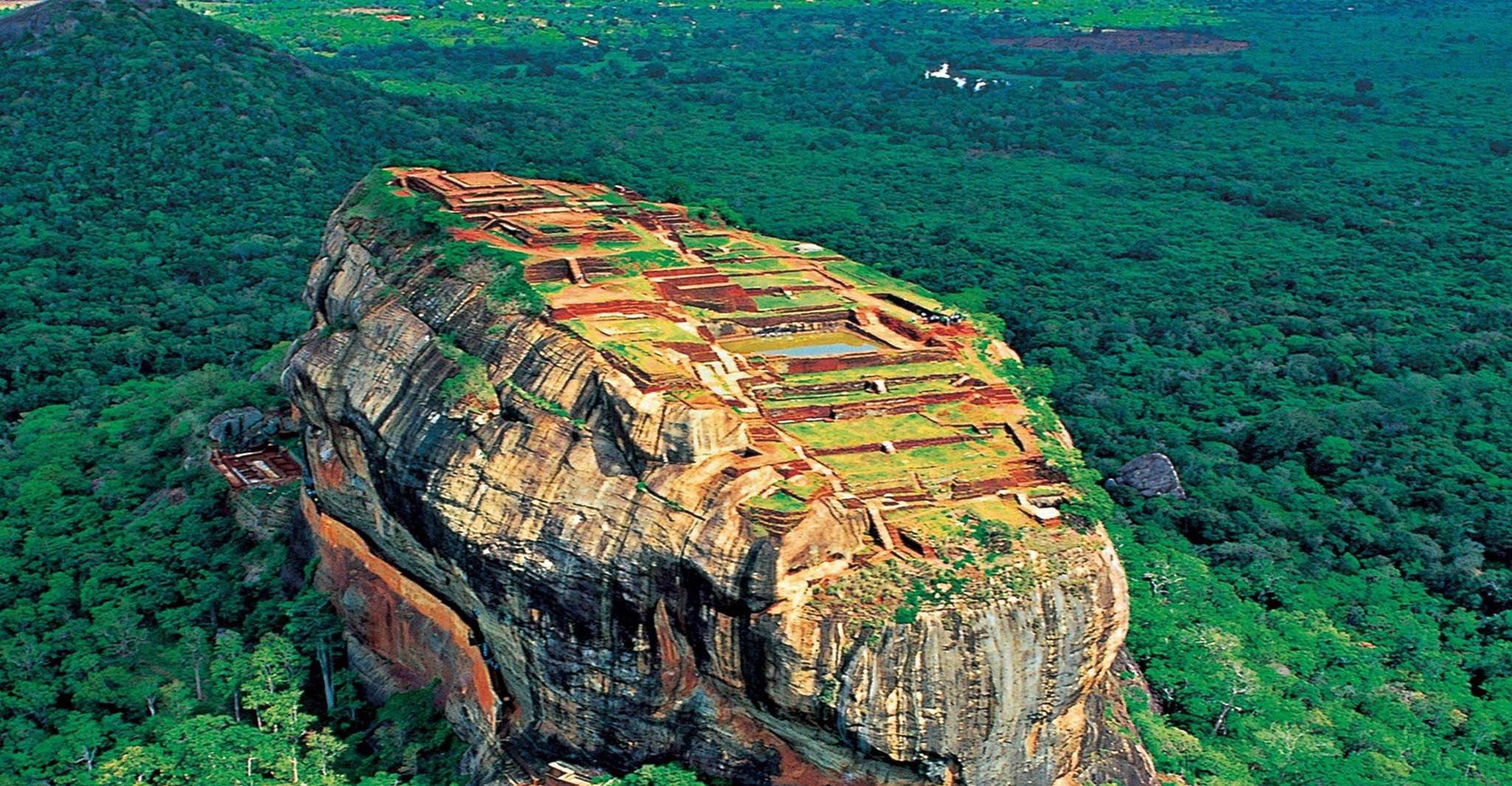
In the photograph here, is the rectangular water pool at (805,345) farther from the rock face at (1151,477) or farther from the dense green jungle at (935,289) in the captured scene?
the rock face at (1151,477)

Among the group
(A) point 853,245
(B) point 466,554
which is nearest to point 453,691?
(B) point 466,554

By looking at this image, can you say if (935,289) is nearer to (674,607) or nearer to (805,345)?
(805,345)

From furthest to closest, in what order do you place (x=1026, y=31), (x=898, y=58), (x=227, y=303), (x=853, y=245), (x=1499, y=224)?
(x=1026, y=31), (x=898, y=58), (x=1499, y=224), (x=853, y=245), (x=227, y=303)

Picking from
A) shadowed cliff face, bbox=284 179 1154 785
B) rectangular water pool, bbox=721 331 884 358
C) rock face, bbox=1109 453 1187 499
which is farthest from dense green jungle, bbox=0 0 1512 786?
rectangular water pool, bbox=721 331 884 358

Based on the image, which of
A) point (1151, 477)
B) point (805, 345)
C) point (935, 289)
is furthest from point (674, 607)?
point (935, 289)

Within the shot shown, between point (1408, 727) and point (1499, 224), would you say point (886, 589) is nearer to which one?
point (1408, 727)

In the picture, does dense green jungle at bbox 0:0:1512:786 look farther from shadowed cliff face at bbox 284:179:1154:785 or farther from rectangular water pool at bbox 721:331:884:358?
rectangular water pool at bbox 721:331:884:358
